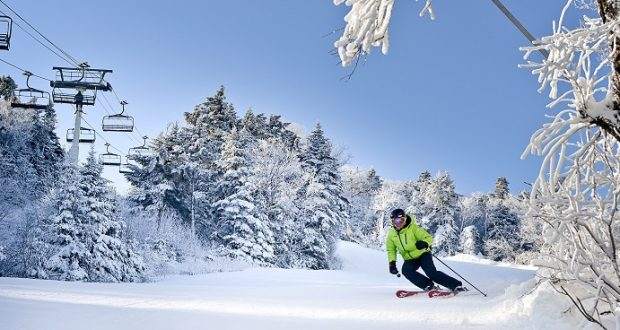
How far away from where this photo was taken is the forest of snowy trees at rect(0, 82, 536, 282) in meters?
18.1

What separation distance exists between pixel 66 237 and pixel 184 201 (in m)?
21.8

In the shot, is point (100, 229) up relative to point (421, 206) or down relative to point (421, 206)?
down

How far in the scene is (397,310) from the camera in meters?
5.90

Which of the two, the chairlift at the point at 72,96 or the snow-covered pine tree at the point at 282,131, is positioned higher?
the snow-covered pine tree at the point at 282,131

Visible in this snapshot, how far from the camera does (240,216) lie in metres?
33.6

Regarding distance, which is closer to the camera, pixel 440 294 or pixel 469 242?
pixel 440 294

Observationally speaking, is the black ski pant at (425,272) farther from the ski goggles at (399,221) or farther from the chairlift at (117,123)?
the chairlift at (117,123)

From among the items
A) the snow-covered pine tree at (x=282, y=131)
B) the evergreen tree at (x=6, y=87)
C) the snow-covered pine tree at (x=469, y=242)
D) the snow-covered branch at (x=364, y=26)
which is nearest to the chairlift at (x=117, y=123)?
the snow-covered branch at (x=364, y=26)

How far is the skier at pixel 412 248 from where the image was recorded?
7867 mm

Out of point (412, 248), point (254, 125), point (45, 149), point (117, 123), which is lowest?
point (412, 248)

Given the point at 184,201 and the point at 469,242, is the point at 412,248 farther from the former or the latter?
the point at 469,242

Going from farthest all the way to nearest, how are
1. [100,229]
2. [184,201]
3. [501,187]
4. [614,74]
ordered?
[501,187]
[184,201]
[100,229]
[614,74]

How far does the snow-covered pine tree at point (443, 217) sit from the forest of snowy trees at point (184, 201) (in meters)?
19.0

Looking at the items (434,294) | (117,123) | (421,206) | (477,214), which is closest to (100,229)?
(117,123)
